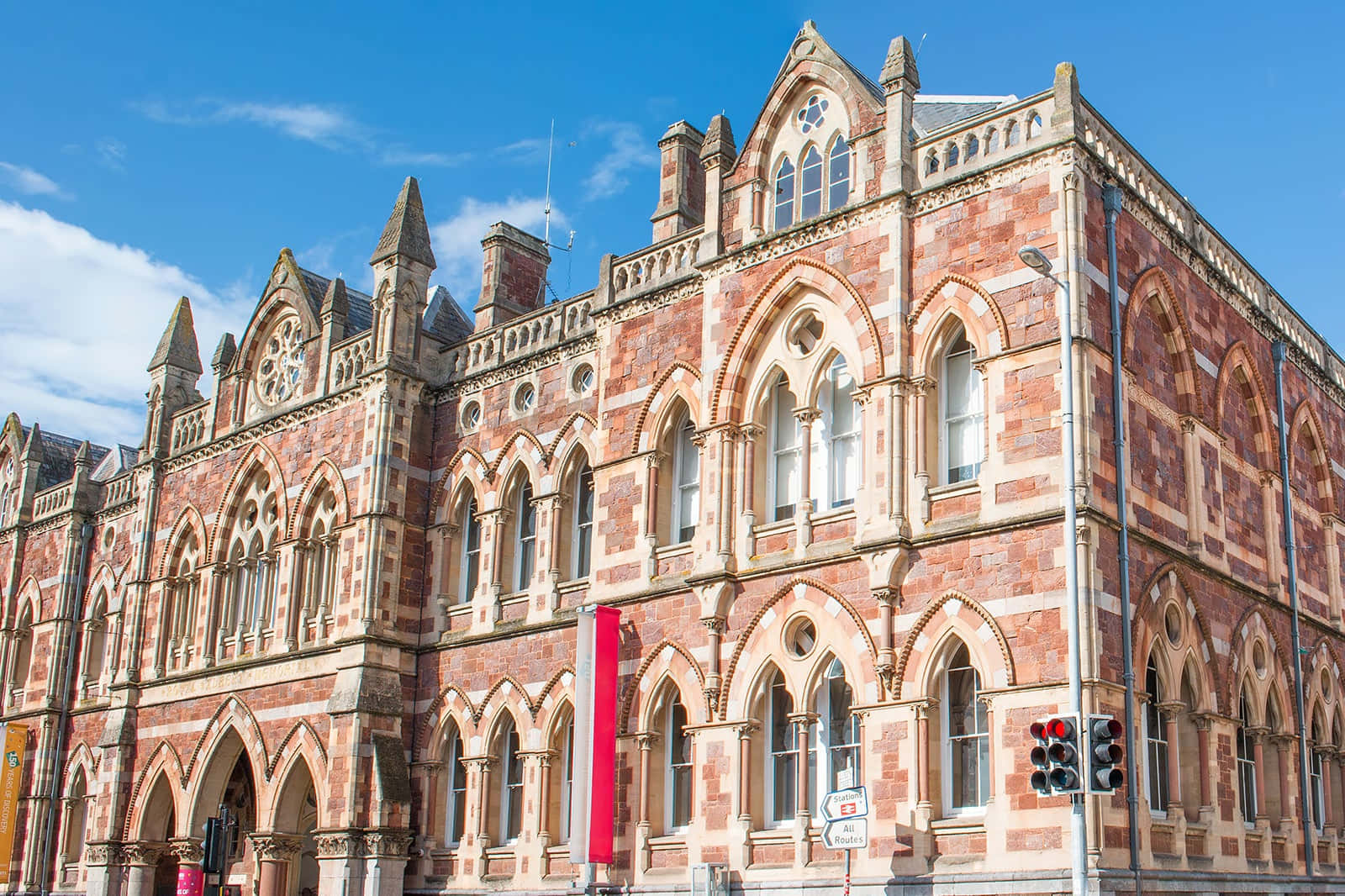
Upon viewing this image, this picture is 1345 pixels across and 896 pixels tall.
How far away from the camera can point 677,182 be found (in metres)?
28.0

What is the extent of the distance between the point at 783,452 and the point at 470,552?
26.8 ft

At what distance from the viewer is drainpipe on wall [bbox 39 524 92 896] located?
124 feet

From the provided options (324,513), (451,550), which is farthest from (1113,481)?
(324,513)

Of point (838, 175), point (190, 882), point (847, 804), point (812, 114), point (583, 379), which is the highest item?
point (812, 114)

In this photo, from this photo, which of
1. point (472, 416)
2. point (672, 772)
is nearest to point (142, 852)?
point (472, 416)

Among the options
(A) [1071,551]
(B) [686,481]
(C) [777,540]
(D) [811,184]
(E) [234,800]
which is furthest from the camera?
(E) [234,800]

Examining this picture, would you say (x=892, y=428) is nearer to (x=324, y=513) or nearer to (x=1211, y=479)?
(x=1211, y=479)

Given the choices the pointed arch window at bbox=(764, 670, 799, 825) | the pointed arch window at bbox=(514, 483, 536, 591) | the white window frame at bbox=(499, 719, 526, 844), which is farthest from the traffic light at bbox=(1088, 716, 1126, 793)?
the pointed arch window at bbox=(514, 483, 536, 591)

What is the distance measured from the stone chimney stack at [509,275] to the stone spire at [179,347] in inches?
384

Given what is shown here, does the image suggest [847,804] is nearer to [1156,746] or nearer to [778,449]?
[1156,746]

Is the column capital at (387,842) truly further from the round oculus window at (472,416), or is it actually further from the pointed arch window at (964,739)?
the pointed arch window at (964,739)

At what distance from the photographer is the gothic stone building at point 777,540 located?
20859 mm

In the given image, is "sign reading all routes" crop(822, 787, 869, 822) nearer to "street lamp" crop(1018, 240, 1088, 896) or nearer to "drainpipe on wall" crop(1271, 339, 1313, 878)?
"street lamp" crop(1018, 240, 1088, 896)

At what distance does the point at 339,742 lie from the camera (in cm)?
2844
